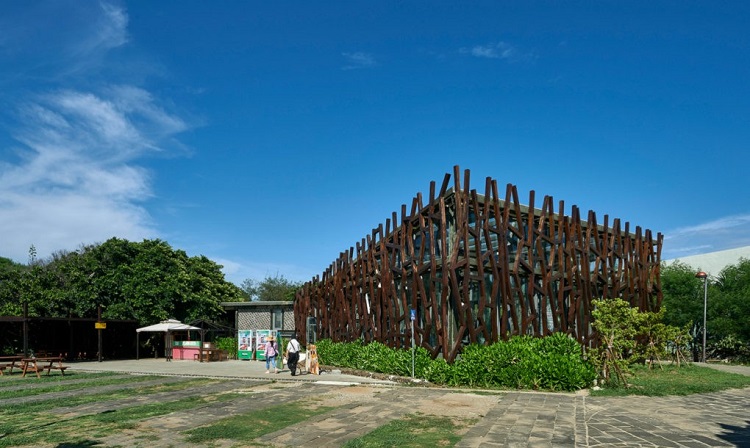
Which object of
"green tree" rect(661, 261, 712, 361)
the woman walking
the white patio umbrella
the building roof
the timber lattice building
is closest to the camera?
the timber lattice building

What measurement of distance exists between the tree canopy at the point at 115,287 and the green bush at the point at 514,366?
20.5m

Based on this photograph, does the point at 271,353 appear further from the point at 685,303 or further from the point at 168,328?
the point at 685,303

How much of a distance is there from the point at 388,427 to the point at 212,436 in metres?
2.97

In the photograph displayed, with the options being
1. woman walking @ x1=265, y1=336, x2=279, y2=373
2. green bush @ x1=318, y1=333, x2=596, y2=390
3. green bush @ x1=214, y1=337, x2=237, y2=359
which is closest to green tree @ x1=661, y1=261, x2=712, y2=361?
green bush @ x1=318, y1=333, x2=596, y2=390

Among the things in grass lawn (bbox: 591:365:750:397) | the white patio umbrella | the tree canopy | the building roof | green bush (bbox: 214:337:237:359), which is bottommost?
green bush (bbox: 214:337:237:359)

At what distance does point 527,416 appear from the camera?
36.3ft

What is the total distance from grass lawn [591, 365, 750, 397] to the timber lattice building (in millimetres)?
2607

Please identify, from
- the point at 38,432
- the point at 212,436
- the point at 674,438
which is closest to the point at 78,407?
the point at 38,432

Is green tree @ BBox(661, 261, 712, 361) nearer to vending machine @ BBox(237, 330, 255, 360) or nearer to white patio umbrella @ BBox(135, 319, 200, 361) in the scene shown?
vending machine @ BBox(237, 330, 255, 360)

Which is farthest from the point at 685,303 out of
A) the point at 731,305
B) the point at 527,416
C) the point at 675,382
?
the point at 527,416

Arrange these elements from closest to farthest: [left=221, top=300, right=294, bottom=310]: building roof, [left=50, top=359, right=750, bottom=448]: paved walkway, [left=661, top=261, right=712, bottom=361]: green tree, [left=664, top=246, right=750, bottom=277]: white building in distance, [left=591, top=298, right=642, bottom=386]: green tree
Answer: [left=50, top=359, right=750, bottom=448]: paved walkway < [left=591, top=298, right=642, bottom=386]: green tree < [left=661, top=261, right=712, bottom=361]: green tree < [left=221, top=300, right=294, bottom=310]: building roof < [left=664, top=246, right=750, bottom=277]: white building in distance

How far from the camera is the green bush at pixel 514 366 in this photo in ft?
49.4

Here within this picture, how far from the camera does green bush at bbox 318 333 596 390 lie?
15.1m

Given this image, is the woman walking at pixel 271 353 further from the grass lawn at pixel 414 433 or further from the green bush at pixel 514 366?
the grass lawn at pixel 414 433
